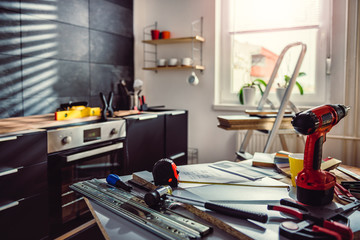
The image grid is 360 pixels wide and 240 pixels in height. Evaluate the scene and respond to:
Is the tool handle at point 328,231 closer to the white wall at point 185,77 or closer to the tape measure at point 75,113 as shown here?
the tape measure at point 75,113

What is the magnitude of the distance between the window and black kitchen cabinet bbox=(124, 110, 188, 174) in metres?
0.63

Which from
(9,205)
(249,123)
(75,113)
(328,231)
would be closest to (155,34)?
(75,113)

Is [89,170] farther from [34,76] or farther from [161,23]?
[161,23]

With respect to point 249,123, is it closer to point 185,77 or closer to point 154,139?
point 154,139

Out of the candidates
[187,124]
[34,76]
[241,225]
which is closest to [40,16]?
[34,76]

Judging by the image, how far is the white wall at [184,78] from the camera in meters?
3.48

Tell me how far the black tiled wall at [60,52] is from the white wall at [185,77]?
0.24 m

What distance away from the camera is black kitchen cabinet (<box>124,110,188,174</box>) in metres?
2.66

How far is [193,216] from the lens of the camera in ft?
2.95

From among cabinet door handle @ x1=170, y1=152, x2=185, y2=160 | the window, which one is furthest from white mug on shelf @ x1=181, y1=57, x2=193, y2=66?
cabinet door handle @ x1=170, y1=152, x2=185, y2=160

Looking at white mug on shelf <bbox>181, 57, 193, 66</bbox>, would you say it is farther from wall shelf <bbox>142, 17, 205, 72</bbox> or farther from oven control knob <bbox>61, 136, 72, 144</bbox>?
oven control knob <bbox>61, 136, 72, 144</bbox>

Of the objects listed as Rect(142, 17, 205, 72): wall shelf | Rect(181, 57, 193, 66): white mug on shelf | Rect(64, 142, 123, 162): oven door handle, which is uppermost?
Rect(142, 17, 205, 72): wall shelf

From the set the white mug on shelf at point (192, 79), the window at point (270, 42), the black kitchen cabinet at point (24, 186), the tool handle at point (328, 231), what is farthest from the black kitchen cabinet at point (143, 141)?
the tool handle at point (328, 231)

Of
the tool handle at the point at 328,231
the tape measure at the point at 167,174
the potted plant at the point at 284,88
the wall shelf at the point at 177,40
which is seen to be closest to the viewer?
the tool handle at the point at 328,231
